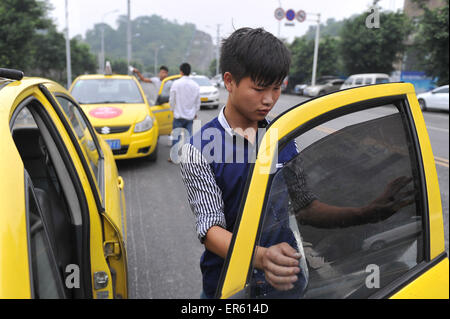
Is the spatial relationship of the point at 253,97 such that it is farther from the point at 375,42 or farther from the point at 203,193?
the point at 375,42

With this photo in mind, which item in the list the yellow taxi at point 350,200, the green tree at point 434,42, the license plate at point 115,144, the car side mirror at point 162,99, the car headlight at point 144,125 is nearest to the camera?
the yellow taxi at point 350,200

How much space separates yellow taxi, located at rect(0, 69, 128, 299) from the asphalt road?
694mm

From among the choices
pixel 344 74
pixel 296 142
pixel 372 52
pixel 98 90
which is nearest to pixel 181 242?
pixel 296 142

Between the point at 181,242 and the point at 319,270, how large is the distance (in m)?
2.72

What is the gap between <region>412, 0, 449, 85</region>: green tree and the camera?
758 inches

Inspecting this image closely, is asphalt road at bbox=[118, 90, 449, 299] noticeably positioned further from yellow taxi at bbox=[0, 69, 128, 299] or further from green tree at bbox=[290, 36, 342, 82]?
green tree at bbox=[290, 36, 342, 82]

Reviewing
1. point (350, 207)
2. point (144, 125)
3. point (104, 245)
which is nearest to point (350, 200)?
point (350, 207)

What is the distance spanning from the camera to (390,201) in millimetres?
1229

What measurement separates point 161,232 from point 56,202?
75.7 inches

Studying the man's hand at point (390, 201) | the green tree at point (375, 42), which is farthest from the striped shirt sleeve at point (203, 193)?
the green tree at point (375, 42)

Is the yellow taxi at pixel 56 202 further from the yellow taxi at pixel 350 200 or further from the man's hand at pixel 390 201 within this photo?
the man's hand at pixel 390 201

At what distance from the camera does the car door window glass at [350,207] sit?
1.06 metres

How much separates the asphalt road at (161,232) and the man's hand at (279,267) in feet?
1.50

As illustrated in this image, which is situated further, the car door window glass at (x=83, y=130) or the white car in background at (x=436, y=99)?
the white car in background at (x=436, y=99)
